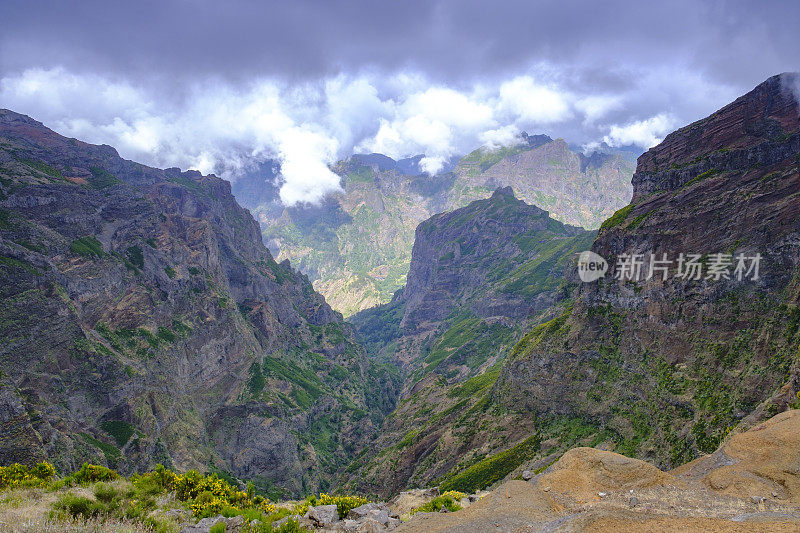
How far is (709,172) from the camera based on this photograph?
306 feet

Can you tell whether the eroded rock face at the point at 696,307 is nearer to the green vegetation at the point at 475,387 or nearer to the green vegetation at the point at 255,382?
the green vegetation at the point at 475,387

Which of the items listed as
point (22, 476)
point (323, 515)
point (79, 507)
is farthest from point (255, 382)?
point (79, 507)

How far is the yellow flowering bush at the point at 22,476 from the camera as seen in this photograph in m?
37.4

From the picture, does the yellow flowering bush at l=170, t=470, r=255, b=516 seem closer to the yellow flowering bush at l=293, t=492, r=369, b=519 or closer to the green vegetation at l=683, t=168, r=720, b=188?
the yellow flowering bush at l=293, t=492, r=369, b=519

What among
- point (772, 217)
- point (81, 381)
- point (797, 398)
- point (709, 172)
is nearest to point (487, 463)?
point (797, 398)

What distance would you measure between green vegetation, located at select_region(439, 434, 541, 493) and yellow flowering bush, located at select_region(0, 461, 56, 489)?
87.8m

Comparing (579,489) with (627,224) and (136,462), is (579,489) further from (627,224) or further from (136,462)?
(136,462)

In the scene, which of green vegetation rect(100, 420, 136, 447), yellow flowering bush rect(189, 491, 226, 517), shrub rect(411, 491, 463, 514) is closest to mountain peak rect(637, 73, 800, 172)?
shrub rect(411, 491, 463, 514)

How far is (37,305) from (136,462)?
50.3 m

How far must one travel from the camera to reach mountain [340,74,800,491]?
6781 centimetres

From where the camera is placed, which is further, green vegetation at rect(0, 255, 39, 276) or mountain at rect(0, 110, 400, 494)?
green vegetation at rect(0, 255, 39, 276)

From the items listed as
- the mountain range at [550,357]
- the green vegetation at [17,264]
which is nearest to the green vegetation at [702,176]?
the mountain range at [550,357]

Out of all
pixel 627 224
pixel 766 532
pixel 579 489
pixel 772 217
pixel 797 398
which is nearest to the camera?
pixel 766 532

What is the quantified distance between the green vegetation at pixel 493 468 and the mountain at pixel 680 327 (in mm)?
448
